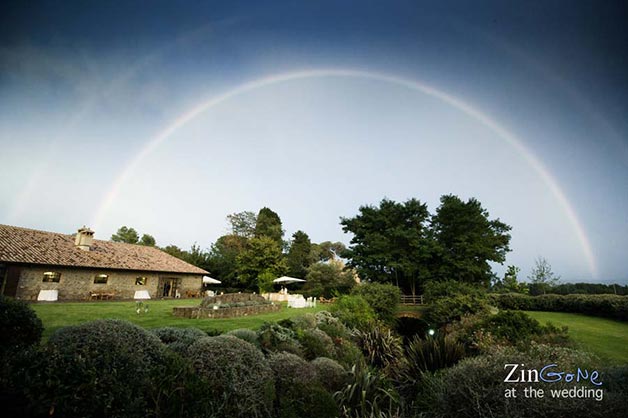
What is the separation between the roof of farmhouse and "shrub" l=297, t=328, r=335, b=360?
69.1ft

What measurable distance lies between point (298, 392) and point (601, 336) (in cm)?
1601

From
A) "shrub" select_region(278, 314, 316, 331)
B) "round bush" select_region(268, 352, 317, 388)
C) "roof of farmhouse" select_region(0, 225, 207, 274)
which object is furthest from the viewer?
"roof of farmhouse" select_region(0, 225, 207, 274)

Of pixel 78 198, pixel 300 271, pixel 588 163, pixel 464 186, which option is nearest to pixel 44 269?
pixel 78 198

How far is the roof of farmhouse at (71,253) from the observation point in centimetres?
1867

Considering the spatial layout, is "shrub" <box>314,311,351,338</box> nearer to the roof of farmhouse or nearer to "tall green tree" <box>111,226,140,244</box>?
the roof of farmhouse

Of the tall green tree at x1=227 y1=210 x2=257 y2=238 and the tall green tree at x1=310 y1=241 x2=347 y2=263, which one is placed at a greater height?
the tall green tree at x1=227 y1=210 x2=257 y2=238

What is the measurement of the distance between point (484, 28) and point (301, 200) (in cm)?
2567

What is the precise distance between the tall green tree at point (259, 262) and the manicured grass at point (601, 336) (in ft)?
85.2

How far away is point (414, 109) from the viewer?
22562 mm

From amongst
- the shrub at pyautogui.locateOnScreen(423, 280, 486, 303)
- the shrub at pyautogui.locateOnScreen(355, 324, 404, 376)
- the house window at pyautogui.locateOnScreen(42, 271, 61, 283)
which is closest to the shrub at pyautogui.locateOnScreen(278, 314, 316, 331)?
the shrub at pyautogui.locateOnScreen(355, 324, 404, 376)

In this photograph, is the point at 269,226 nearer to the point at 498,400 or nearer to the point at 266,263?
the point at 266,263

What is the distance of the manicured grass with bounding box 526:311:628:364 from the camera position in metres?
9.56

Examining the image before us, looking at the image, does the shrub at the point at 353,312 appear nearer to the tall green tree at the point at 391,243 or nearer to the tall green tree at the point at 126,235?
the tall green tree at the point at 391,243

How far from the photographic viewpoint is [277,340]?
A: 23.6 ft
